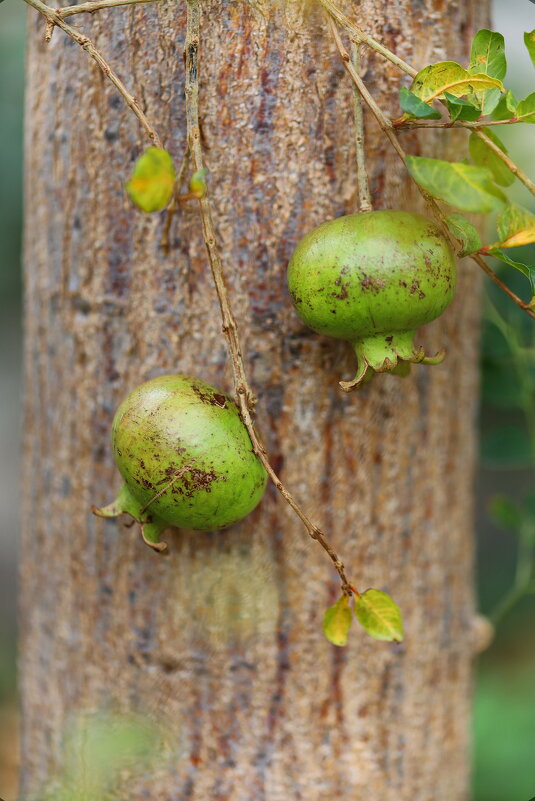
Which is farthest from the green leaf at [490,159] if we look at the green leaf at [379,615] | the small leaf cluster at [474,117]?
the green leaf at [379,615]

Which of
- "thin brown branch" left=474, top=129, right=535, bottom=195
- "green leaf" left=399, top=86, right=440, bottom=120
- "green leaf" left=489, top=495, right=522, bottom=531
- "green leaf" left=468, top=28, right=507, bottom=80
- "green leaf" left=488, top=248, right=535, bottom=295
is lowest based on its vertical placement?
"green leaf" left=489, top=495, right=522, bottom=531

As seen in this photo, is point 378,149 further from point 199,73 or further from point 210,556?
point 210,556

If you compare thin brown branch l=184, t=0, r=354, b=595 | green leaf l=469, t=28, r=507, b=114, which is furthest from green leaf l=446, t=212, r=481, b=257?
thin brown branch l=184, t=0, r=354, b=595

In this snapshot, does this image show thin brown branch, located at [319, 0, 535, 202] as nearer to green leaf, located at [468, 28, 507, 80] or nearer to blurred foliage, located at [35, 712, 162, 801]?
green leaf, located at [468, 28, 507, 80]

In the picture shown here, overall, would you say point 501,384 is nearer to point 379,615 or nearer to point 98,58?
point 379,615

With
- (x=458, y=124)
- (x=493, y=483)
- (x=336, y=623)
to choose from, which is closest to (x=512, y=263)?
(x=458, y=124)

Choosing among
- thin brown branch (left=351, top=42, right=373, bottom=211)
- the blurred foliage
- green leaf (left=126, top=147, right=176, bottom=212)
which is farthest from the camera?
the blurred foliage

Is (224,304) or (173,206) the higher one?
(173,206)

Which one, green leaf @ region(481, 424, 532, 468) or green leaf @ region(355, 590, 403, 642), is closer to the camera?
green leaf @ region(355, 590, 403, 642)
